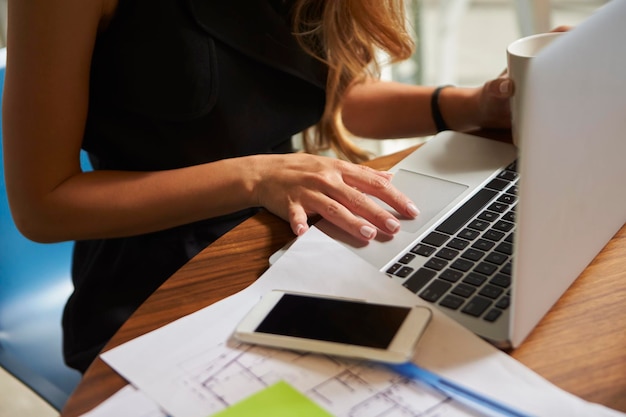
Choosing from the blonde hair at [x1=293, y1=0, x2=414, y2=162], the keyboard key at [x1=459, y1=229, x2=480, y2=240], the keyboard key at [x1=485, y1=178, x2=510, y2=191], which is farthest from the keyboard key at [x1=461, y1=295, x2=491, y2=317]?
the blonde hair at [x1=293, y1=0, x2=414, y2=162]

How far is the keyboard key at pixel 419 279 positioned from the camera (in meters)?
0.61

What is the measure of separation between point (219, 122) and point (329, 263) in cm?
32

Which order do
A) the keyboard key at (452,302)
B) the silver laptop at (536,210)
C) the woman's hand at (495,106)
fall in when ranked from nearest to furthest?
the silver laptop at (536,210), the keyboard key at (452,302), the woman's hand at (495,106)

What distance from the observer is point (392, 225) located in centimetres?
69

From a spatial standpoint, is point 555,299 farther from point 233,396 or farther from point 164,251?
point 164,251

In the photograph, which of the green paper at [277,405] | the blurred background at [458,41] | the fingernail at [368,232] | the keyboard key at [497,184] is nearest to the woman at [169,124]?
the fingernail at [368,232]

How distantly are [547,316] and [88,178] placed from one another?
0.52 metres

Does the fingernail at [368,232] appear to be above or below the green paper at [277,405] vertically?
above

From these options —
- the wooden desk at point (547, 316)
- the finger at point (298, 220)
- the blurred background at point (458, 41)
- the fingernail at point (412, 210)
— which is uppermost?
the finger at point (298, 220)

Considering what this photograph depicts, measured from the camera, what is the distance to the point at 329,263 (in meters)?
0.65

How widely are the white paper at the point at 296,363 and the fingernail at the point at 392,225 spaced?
0.17ft

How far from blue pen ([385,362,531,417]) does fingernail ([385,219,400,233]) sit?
0.19m

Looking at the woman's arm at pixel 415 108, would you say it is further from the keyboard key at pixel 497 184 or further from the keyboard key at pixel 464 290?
the keyboard key at pixel 464 290

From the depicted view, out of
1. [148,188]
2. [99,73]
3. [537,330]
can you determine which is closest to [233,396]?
[537,330]
